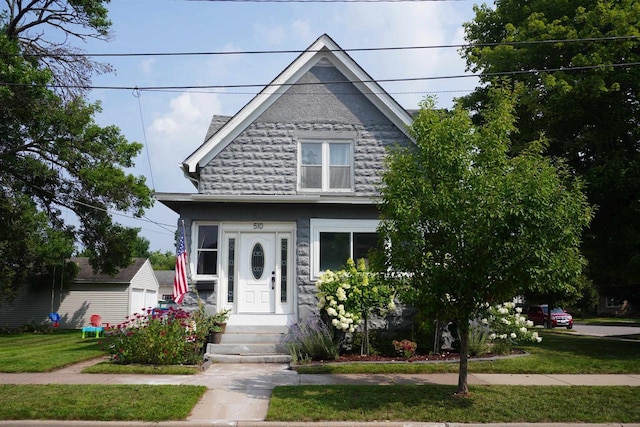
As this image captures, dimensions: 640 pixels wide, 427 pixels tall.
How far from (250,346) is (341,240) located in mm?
3736

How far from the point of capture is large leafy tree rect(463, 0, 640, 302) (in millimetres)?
15930

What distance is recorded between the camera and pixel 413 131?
9.07 metres

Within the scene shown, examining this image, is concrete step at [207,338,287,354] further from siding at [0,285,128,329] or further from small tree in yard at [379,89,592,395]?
siding at [0,285,128,329]

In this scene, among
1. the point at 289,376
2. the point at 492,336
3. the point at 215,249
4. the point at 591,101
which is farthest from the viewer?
the point at 591,101

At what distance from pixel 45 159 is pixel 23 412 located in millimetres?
19169

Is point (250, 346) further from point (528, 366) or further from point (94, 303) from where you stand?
point (94, 303)

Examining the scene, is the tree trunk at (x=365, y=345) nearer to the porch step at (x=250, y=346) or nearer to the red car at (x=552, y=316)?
the porch step at (x=250, y=346)

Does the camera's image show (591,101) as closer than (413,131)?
No

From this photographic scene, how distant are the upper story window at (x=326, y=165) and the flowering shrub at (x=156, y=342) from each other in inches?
207

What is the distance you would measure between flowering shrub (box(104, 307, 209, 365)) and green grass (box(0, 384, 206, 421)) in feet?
7.28

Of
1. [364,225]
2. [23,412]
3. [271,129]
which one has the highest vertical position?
[271,129]

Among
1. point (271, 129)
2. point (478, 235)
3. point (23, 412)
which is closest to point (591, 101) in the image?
point (271, 129)

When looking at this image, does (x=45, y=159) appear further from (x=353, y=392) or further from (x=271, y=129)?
(x=353, y=392)

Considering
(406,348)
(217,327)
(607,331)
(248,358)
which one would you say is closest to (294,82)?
(217,327)
